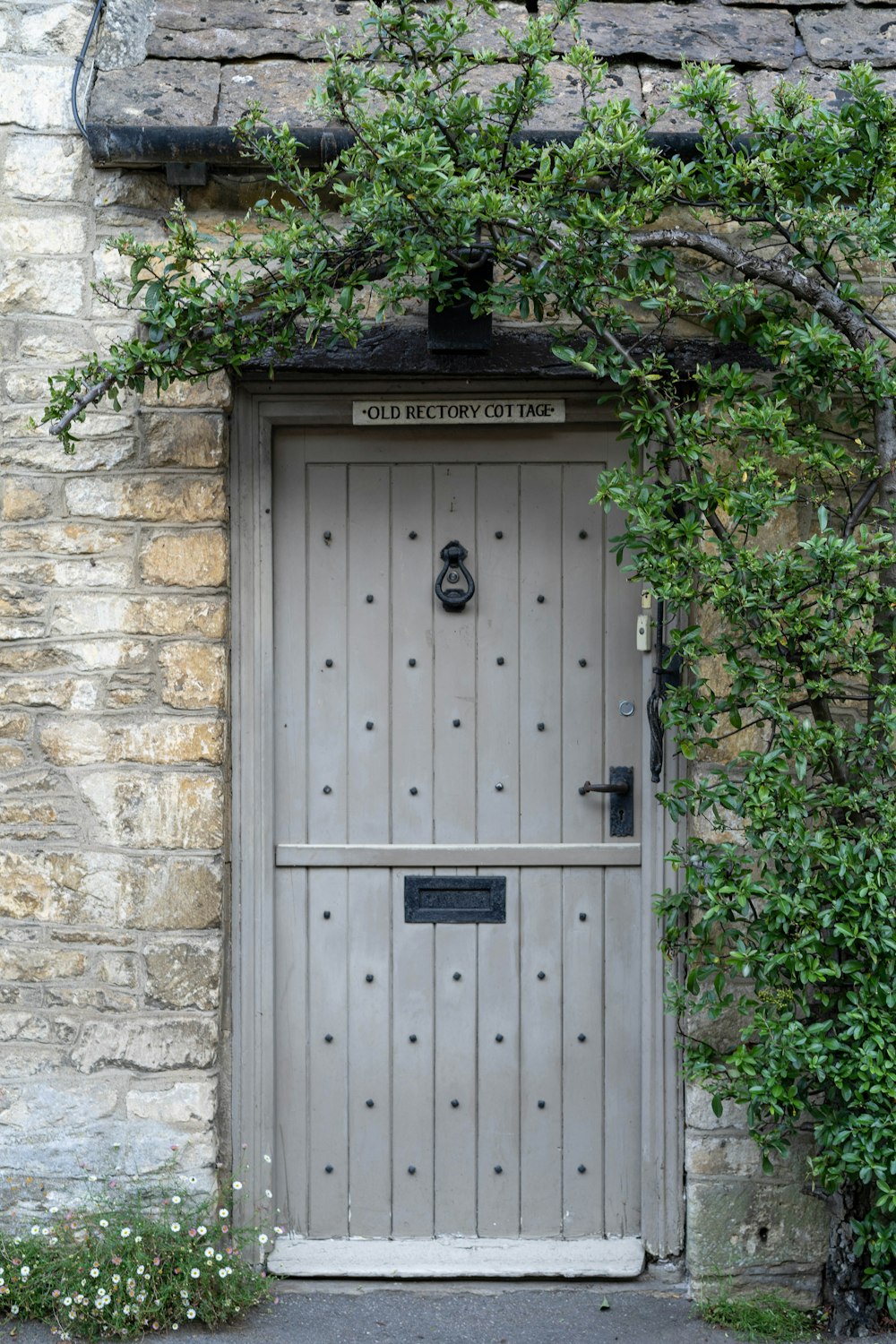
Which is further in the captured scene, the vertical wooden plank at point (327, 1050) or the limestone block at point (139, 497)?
the vertical wooden plank at point (327, 1050)

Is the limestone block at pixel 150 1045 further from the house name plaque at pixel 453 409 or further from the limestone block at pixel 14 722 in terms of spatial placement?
the house name plaque at pixel 453 409

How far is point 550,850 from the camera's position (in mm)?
3637

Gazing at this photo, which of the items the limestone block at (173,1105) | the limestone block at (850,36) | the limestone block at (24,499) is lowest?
the limestone block at (173,1105)

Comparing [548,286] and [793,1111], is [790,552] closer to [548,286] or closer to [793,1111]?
[548,286]

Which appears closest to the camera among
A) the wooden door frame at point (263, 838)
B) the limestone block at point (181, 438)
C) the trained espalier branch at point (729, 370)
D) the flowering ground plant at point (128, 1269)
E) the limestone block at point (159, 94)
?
the trained espalier branch at point (729, 370)

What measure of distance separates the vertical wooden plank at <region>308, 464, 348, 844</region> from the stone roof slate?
101 centimetres

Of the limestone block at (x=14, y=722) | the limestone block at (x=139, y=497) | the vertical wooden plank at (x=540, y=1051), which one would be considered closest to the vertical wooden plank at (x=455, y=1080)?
the vertical wooden plank at (x=540, y=1051)

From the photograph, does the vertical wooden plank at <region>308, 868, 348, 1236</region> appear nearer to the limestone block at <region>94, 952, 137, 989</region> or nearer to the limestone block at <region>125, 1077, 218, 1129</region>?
the limestone block at <region>125, 1077, 218, 1129</region>

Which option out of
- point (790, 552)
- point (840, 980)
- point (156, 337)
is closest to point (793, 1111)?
point (840, 980)

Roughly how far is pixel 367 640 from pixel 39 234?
144 cm

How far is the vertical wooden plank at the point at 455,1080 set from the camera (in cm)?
366

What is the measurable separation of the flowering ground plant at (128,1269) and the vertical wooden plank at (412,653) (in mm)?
1170

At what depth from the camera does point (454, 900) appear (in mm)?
3662

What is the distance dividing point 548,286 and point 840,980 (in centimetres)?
188
